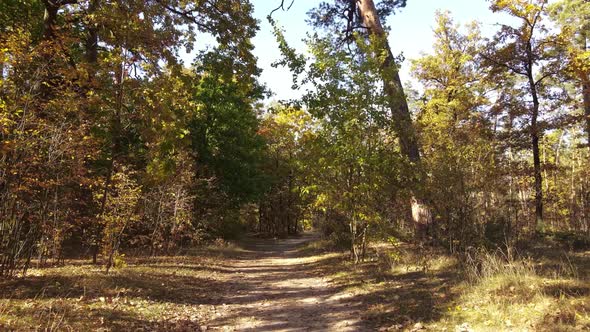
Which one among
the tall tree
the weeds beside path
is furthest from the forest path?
the tall tree

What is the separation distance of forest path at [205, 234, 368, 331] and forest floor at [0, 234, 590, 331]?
0.02m

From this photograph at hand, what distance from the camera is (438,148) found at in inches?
410

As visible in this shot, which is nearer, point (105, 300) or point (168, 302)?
point (105, 300)

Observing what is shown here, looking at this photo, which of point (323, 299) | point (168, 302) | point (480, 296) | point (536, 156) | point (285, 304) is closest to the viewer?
point (480, 296)

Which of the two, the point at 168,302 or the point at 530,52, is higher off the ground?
the point at 530,52

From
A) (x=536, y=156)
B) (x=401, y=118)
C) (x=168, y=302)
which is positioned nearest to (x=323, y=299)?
(x=168, y=302)

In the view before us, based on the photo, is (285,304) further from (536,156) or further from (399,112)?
(536,156)

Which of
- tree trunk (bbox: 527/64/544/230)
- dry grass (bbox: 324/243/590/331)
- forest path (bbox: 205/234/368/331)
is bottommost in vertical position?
forest path (bbox: 205/234/368/331)

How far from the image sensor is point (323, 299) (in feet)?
27.8

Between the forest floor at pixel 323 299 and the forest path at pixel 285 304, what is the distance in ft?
0.06

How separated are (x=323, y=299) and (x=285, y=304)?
33.0 inches

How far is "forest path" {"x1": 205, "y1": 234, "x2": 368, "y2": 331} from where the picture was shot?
662cm

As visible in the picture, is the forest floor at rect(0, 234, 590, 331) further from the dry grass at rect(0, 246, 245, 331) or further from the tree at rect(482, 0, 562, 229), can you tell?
the tree at rect(482, 0, 562, 229)

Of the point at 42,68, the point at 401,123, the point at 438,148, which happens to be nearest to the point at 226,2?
the point at 42,68
